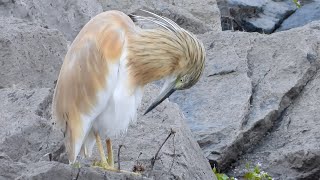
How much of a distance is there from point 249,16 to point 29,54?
4.85m

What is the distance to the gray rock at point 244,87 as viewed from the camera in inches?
360

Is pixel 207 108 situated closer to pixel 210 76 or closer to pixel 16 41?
pixel 210 76

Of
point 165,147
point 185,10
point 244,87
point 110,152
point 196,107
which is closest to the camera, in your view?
point 110,152

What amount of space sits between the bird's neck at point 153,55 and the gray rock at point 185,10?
380 centimetres

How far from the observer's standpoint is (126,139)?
25.8 feet

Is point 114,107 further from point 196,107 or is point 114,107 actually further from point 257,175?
point 196,107

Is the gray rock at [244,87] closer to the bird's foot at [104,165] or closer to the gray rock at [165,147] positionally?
the gray rock at [165,147]

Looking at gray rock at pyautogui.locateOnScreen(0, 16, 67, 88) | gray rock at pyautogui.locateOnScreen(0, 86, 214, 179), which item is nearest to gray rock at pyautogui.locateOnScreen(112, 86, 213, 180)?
gray rock at pyautogui.locateOnScreen(0, 86, 214, 179)

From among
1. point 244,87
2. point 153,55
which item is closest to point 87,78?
point 153,55

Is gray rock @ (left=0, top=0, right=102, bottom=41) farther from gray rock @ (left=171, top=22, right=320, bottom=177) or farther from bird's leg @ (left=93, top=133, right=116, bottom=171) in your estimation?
bird's leg @ (left=93, top=133, right=116, bottom=171)

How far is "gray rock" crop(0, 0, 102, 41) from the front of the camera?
33.1 feet

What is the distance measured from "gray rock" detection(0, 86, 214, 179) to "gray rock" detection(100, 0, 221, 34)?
311 cm

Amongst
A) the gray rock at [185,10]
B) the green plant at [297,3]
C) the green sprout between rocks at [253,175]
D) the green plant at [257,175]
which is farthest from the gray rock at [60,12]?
the green plant at [297,3]

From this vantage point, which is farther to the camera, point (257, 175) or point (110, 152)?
point (257, 175)
